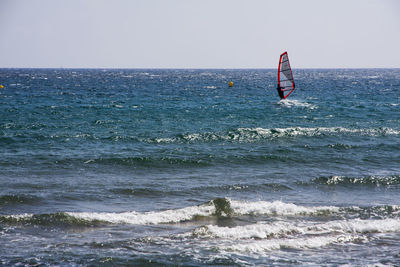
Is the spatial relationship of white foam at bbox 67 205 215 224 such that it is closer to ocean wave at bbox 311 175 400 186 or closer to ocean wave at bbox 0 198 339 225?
ocean wave at bbox 0 198 339 225

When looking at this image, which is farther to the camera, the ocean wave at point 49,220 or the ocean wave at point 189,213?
the ocean wave at point 189,213

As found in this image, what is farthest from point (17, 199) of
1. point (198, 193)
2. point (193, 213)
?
point (198, 193)

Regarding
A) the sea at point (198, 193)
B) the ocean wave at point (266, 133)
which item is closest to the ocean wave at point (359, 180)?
the sea at point (198, 193)

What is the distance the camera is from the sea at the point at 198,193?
10.6 m

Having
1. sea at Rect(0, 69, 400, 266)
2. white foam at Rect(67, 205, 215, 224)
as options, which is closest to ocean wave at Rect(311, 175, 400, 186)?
sea at Rect(0, 69, 400, 266)

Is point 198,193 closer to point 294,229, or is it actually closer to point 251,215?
point 251,215

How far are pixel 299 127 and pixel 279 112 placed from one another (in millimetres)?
8748

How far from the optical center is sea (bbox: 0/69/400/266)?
10625mm

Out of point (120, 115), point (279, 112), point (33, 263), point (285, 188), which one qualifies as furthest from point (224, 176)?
point (279, 112)

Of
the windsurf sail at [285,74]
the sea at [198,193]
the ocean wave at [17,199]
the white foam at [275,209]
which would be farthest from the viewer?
the windsurf sail at [285,74]

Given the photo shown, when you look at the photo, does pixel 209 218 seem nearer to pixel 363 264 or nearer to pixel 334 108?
pixel 363 264

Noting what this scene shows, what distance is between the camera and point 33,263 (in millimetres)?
9523

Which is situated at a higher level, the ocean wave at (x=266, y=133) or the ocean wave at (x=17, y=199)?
the ocean wave at (x=266, y=133)

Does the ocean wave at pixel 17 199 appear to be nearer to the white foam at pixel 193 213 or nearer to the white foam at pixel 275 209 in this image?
the white foam at pixel 193 213
